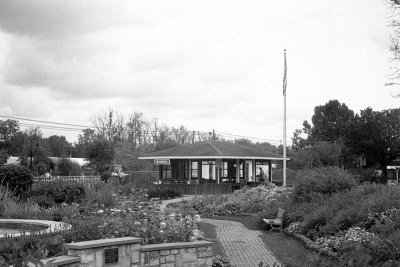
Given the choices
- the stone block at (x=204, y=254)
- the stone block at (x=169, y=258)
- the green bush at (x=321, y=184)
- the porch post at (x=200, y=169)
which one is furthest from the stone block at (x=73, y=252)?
the porch post at (x=200, y=169)

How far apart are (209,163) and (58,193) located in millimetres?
19712

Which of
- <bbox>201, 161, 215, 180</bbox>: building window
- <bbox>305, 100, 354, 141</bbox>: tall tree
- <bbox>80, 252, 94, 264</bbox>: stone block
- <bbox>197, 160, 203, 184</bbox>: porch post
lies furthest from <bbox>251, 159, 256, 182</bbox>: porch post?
<bbox>80, 252, 94, 264</bbox>: stone block

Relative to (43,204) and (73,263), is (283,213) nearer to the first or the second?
(43,204)

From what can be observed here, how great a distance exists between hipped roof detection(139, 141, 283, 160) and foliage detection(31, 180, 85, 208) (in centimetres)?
1687

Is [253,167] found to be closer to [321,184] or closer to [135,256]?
[321,184]

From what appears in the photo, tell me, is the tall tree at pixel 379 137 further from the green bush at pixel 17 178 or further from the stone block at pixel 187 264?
the stone block at pixel 187 264

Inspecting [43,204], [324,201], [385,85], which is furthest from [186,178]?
[324,201]

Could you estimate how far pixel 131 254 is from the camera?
810 cm

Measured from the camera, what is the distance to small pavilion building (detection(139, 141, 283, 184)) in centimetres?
3769

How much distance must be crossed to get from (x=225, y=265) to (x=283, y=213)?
→ 22.3 feet

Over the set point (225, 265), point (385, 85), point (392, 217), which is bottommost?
point (225, 265)

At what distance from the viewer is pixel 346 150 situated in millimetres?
56188

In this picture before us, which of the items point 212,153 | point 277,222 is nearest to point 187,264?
point 277,222

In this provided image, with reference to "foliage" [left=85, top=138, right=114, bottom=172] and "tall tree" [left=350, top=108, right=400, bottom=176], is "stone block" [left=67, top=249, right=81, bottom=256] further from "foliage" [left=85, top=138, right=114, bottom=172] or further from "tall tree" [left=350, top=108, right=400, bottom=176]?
"tall tree" [left=350, top=108, right=400, bottom=176]
